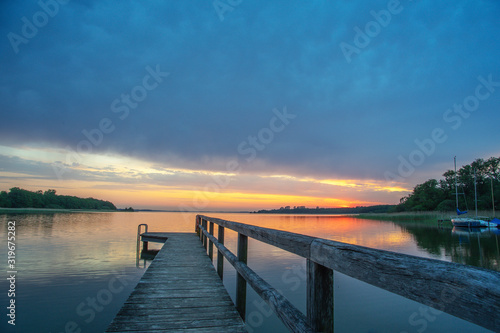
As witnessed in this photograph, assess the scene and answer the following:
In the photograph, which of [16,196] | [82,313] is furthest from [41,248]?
[16,196]

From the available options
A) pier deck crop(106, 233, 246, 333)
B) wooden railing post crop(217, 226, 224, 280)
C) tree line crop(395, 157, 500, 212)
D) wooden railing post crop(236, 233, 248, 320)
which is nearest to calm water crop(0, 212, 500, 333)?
wooden railing post crop(217, 226, 224, 280)

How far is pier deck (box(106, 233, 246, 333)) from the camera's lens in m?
2.80

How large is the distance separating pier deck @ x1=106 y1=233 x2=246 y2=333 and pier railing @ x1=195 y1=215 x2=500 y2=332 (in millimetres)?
1137

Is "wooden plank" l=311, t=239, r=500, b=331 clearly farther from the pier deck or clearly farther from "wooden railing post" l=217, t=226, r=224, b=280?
"wooden railing post" l=217, t=226, r=224, b=280

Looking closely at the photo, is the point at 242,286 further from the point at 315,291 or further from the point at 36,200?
the point at 36,200

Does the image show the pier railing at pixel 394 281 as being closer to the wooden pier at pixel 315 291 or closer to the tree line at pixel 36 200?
the wooden pier at pixel 315 291

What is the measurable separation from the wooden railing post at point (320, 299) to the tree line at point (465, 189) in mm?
61181

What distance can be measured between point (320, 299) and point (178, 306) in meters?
2.50

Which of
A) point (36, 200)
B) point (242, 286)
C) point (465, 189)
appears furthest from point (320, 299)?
point (36, 200)

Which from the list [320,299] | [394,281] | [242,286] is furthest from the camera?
[242,286]

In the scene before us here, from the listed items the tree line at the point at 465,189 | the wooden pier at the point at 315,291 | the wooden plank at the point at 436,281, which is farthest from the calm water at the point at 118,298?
the tree line at the point at 465,189

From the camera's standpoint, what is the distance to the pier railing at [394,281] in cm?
78

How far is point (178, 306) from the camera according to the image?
3.41 meters

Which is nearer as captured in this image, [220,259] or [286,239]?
[286,239]
